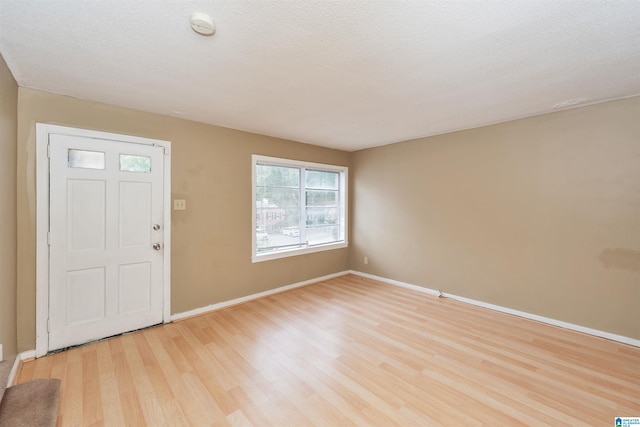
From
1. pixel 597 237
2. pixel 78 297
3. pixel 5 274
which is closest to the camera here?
pixel 5 274

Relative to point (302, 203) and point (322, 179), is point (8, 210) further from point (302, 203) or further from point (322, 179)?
point (322, 179)

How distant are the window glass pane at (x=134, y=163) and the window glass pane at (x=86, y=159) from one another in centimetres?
17

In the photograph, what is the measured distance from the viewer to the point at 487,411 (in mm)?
1748

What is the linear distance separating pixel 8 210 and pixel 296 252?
3150mm

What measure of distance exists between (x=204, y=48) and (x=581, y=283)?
4245 mm

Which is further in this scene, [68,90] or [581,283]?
[581,283]

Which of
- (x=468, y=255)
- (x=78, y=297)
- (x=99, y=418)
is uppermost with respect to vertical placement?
(x=468, y=255)

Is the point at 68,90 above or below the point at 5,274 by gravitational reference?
above

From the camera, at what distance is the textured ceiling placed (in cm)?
Result: 139

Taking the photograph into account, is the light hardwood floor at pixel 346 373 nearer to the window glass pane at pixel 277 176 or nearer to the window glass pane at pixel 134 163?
the window glass pane at pixel 134 163

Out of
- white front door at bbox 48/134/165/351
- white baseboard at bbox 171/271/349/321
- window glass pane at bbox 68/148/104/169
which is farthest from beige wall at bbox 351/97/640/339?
window glass pane at bbox 68/148/104/169

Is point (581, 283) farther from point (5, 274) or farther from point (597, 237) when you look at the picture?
point (5, 274)

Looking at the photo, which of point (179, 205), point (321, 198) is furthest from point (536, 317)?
point (179, 205)

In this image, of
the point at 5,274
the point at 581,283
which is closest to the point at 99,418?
the point at 5,274
